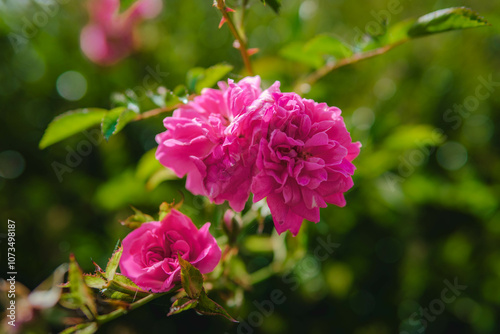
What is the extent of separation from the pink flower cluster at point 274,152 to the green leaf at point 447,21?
32 cm

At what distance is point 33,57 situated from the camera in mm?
1684

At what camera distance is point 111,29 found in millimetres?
1824

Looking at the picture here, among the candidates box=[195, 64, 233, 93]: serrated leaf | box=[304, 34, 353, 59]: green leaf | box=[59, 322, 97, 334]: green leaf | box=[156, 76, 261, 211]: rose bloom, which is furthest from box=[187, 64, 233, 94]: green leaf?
box=[59, 322, 97, 334]: green leaf

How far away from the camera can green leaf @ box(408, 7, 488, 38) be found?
755mm

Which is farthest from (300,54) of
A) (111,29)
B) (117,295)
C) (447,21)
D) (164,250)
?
(111,29)

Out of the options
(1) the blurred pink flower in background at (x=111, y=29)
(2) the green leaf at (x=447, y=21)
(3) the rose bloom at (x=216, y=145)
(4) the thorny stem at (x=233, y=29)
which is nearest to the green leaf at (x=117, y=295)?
(3) the rose bloom at (x=216, y=145)

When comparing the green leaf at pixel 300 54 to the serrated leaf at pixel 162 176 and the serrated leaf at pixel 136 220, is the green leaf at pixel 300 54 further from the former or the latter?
the serrated leaf at pixel 136 220

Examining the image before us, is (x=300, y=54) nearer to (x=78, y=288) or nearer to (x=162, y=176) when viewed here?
(x=162, y=176)

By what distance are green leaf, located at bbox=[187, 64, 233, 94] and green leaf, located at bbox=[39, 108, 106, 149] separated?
0.67ft

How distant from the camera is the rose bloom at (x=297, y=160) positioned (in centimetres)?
65

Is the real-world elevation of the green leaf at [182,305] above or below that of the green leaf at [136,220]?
below

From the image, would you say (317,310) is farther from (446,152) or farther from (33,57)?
(33,57)

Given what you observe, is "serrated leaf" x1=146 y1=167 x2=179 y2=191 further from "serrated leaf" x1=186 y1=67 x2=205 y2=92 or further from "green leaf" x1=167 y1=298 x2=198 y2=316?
"green leaf" x1=167 y1=298 x2=198 y2=316

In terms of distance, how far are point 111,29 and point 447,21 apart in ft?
4.93
